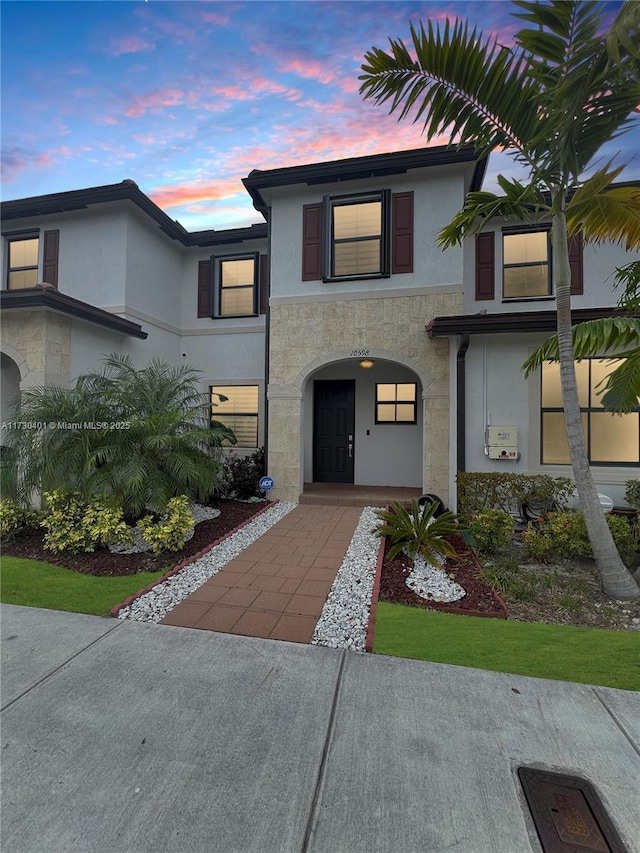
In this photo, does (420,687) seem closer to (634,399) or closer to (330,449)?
(634,399)

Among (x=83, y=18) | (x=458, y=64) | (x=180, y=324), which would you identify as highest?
(x=83, y=18)

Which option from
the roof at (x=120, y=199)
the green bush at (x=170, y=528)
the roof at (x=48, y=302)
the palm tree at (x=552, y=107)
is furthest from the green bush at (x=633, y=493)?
the roof at (x=48, y=302)

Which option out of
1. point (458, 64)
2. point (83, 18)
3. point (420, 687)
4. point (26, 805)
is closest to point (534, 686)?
point (420, 687)

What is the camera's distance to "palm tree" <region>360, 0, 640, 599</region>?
3.56 m

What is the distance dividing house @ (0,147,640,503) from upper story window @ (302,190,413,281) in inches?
1.2

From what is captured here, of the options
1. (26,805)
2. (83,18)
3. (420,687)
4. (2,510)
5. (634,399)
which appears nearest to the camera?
(26,805)

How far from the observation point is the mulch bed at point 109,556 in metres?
4.81

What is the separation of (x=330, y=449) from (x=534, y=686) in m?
7.17

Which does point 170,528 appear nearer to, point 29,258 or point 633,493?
point 633,493

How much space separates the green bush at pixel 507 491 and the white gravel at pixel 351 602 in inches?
Answer: 74.5

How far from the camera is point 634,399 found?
4.76 m

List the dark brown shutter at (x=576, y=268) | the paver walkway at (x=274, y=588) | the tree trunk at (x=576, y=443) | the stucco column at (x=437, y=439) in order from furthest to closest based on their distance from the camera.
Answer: the dark brown shutter at (x=576, y=268)
the stucco column at (x=437, y=439)
the tree trunk at (x=576, y=443)
the paver walkway at (x=274, y=588)

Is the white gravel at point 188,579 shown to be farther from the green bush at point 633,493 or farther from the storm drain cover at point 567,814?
the green bush at point 633,493

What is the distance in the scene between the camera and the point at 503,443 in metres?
6.96
